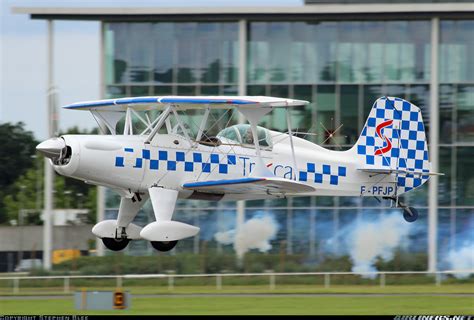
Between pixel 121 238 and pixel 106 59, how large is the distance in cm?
1197

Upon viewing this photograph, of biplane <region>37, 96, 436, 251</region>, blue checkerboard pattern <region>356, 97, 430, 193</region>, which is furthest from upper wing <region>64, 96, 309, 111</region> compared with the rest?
blue checkerboard pattern <region>356, 97, 430, 193</region>

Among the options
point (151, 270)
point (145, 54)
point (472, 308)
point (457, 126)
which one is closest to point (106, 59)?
point (145, 54)

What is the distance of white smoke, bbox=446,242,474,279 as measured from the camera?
33.9 metres

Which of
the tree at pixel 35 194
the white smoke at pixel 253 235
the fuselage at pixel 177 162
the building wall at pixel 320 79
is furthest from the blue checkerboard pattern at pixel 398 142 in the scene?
the tree at pixel 35 194

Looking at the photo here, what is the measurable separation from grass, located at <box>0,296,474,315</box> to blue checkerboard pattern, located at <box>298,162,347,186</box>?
235 cm

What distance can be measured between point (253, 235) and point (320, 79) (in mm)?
4566

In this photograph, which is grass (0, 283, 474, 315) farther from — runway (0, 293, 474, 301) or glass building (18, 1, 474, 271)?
glass building (18, 1, 474, 271)

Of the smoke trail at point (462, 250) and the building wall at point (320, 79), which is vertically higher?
the building wall at point (320, 79)

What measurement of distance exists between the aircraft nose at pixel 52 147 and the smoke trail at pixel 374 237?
42.3ft

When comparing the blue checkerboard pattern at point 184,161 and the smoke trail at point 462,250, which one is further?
the smoke trail at point 462,250

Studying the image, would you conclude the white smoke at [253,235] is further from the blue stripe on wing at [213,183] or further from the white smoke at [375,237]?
the blue stripe on wing at [213,183]

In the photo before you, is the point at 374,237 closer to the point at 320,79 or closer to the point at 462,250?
the point at 462,250

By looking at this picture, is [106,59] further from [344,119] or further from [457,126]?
[457,126]

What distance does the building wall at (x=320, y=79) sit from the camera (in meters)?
33.9
